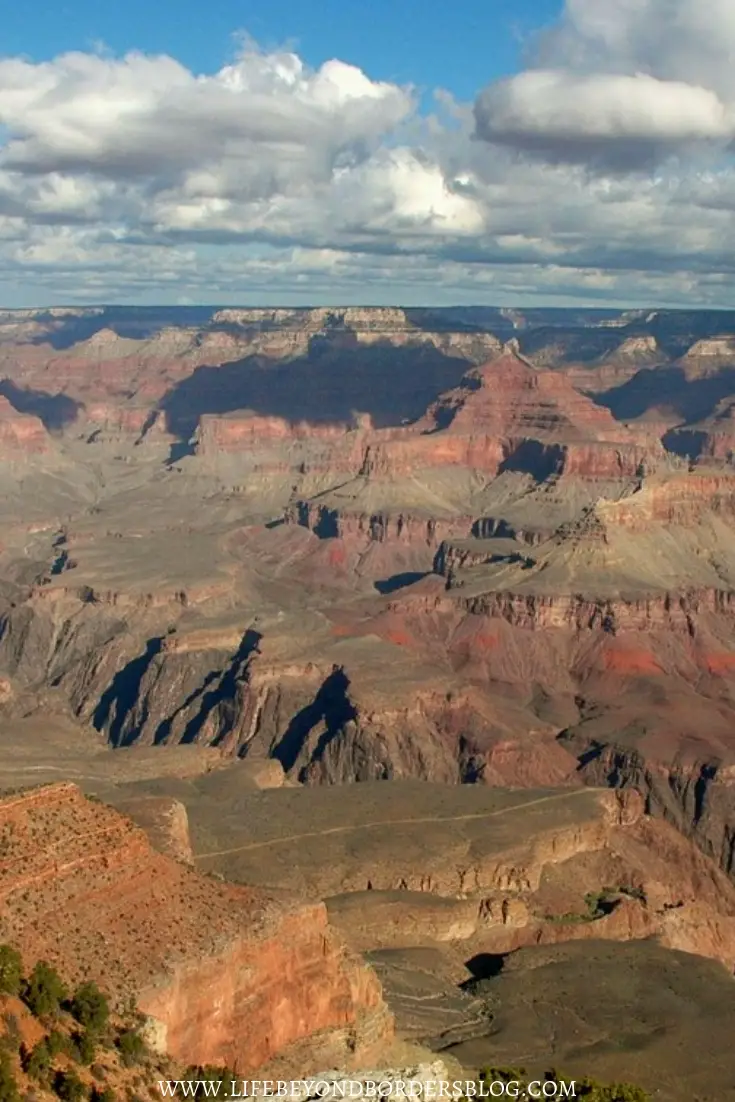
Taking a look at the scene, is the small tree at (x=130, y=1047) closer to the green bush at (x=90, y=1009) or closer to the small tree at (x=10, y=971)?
the green bush at (x=90, y=1009)

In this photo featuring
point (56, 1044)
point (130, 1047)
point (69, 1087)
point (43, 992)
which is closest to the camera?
point (69, 1087)

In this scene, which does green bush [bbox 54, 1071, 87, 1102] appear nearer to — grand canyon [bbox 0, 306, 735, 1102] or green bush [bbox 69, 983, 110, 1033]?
green bush [bbox 69, 983, 110, 1033]

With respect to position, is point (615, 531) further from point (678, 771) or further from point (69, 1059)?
point (69, 1059)

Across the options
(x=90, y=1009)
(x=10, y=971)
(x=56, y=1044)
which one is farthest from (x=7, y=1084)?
(x=90, y=1009)

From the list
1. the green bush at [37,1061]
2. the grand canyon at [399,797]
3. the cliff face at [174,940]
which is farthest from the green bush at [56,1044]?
the cliff face at [174,940]

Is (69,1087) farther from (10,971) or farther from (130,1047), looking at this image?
(10,971)

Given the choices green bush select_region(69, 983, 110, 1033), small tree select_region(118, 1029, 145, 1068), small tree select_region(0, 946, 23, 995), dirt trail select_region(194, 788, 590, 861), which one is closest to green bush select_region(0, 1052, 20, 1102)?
small tree select_region(0, 946, 23, 995)

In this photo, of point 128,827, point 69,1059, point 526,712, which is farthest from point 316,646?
point 69,1059

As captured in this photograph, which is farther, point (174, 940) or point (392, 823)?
point (392, 823)
